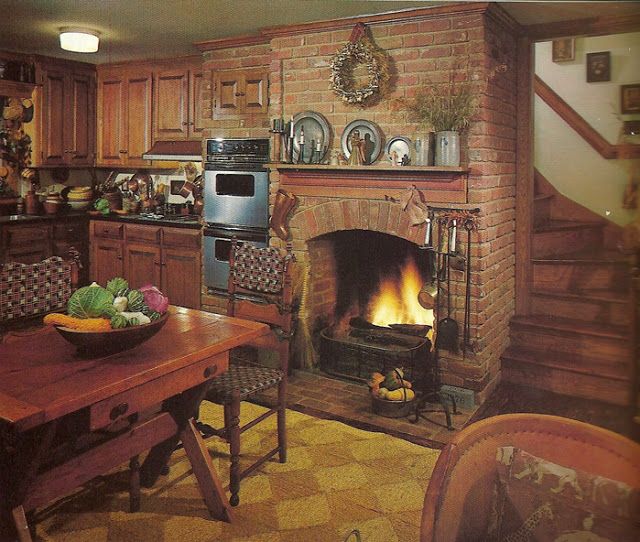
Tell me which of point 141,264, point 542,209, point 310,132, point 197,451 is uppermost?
point 310,132

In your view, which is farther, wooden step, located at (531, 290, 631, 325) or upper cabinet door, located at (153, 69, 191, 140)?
upper cabinet door, located at (153, 69, 191, 140)

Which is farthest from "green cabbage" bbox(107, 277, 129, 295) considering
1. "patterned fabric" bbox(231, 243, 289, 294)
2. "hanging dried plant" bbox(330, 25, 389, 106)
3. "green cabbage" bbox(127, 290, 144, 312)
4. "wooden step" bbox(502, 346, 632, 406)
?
"wooden step" bbox(502, 346, 632, 406)

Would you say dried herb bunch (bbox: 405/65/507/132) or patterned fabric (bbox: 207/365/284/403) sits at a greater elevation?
dried herb bunch (bbox: 405/65/507/132)

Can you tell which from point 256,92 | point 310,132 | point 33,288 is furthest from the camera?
point 256,92

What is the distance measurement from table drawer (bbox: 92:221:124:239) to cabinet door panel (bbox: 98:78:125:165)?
0.64 metres

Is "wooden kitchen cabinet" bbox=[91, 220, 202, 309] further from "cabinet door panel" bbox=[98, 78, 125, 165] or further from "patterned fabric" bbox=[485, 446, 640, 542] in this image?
"patterned fabric" bbox=[485, 446, 640, 542]

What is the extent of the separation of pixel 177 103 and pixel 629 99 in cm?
374

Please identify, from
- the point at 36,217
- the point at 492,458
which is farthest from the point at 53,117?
the point at 492,458

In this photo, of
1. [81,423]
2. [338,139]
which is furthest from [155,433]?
[338,139]

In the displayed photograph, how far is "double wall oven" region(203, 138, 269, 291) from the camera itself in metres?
4.48

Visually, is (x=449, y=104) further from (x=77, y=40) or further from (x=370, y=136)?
(x=77, y=40)

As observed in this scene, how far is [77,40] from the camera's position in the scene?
177 inches

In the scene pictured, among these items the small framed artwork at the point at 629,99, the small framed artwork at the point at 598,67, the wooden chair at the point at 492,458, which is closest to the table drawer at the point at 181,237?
the small framed artwork at the point at 598,67

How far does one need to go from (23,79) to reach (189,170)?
5.25 ft
